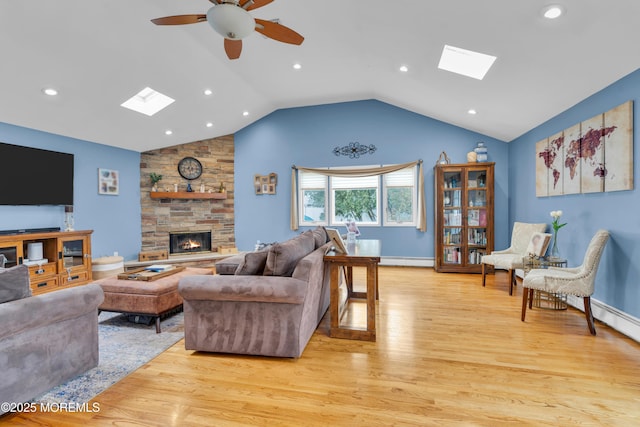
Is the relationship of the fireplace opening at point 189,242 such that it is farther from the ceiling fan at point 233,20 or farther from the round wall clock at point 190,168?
the ceiling fan at point 233,20

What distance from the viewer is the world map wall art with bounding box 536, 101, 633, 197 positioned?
2.81 m

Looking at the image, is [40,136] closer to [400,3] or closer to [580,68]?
[400,3]

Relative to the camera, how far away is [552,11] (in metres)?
2.37

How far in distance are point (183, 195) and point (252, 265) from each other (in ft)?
14.4

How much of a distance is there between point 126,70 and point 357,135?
389cm

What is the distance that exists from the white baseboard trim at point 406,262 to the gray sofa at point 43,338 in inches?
187

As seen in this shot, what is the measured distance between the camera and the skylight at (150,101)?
16.1 ft

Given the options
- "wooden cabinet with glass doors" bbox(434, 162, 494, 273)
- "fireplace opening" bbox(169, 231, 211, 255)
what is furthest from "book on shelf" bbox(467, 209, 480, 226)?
"fireplace opening" bbox(169, 231, 211, 255)

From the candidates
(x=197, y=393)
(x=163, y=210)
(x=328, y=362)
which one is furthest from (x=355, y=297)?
(x=163, y=210)

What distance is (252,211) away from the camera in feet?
22.0

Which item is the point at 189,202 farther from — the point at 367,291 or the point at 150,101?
the point at 367,291

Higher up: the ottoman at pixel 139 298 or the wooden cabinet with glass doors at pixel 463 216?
the wooden cabinet with glass doors at pixel 463 216

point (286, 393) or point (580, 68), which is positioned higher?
point (580, 68)

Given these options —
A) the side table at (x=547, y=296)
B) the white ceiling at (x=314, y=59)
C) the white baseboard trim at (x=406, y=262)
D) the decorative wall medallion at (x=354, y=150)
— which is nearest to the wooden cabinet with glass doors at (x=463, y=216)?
the white baseboard trim at (x=406, y=262)
